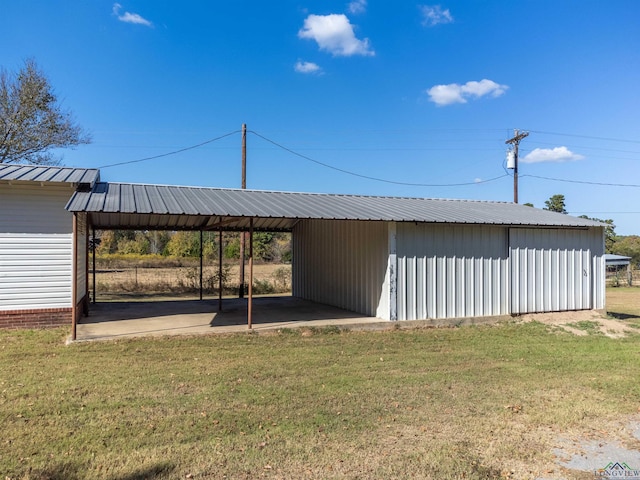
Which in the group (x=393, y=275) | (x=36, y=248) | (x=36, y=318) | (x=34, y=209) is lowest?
(x=36, y=318)

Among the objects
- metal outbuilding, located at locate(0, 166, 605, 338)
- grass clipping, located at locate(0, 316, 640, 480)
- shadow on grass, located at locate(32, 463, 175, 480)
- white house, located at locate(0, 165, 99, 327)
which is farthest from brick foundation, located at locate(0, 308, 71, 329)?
shadow on grass, located at locate(32, 463, 175, 480)

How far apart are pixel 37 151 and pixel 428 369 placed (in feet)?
65.2

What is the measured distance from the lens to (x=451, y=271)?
9789mm

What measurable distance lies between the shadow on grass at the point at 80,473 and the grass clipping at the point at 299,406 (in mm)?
14

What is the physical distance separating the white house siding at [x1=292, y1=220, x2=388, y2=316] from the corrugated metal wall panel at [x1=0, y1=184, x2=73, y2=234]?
6.11m

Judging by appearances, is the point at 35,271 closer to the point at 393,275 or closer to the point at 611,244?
the point at 393,275

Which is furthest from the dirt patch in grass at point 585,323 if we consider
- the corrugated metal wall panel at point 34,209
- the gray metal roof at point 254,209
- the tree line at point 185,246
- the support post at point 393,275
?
the tree line at point 185,246

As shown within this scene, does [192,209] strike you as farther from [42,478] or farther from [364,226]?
[42,478]

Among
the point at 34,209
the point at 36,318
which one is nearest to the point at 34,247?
the point at 34,209

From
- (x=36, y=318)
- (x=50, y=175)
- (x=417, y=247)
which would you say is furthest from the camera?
(x=417, y=247)

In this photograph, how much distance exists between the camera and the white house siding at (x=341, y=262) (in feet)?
32.6

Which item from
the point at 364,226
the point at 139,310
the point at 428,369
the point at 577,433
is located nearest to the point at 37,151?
the point at 139,310

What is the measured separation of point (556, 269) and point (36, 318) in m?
11.4

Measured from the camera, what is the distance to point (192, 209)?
7.95 metres
